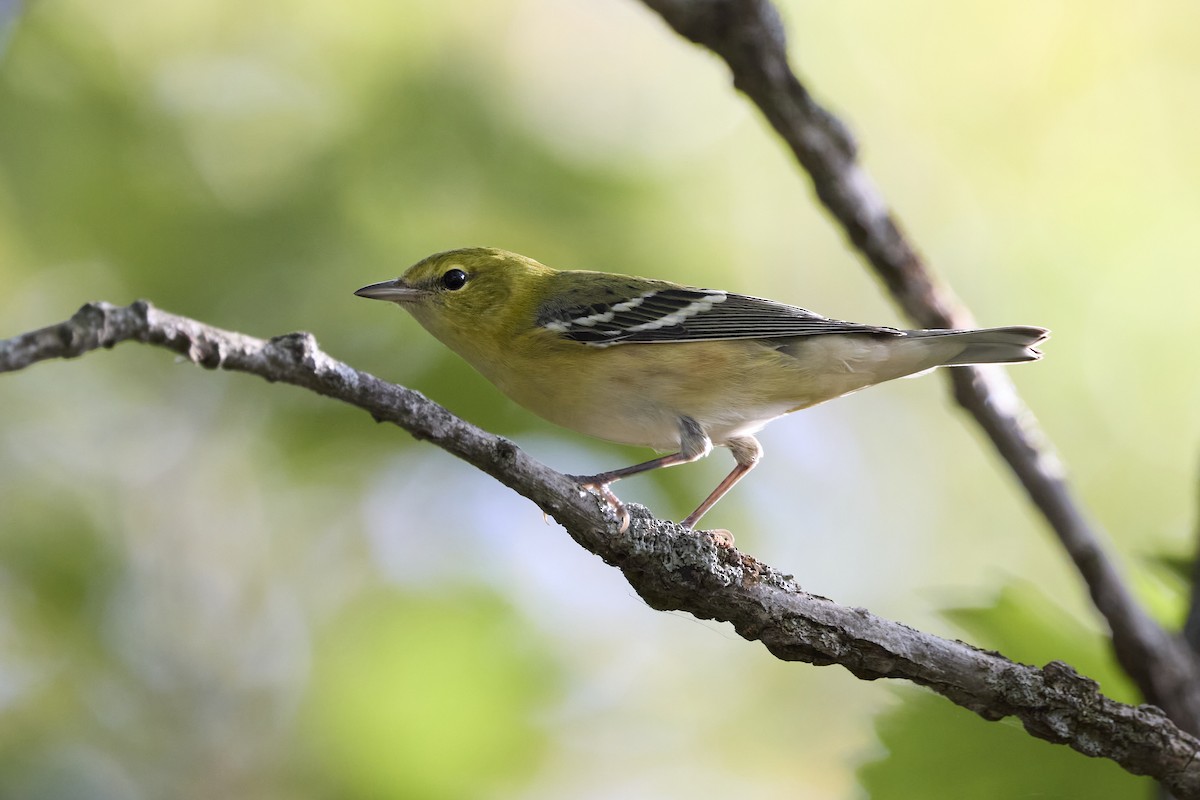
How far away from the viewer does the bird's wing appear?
4.68 m

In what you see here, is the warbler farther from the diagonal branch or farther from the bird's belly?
the diagonal branch

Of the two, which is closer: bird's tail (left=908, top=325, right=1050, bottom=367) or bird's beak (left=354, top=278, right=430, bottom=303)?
bird's tail (left=908, top=325, right=1050, bottom=367)

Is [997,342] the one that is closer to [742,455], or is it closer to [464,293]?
[742,455]

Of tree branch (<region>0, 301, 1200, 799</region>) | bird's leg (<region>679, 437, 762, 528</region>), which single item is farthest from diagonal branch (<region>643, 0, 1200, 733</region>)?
tree branch (<region>0, 301, 1200, 799</region>)

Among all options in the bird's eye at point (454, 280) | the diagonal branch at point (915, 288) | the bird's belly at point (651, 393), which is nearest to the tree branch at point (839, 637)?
the diagonal branch at point (915, 288)

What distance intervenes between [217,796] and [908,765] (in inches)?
120

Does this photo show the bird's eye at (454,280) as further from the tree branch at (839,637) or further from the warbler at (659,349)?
the tree branch at (839,637)

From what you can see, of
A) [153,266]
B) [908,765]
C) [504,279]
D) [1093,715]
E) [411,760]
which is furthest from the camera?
[504,279]

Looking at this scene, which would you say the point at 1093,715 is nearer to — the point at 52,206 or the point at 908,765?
the point at 908,765

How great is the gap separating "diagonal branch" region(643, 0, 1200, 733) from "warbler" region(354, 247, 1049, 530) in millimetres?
320

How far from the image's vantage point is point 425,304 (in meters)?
4.90

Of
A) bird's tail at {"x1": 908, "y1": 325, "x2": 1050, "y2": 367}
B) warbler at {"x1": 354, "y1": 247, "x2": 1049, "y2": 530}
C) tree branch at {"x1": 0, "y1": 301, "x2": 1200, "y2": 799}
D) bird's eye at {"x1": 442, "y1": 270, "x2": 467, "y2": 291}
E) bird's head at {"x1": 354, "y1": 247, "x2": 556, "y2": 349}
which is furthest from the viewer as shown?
bird's eye at {"x1": 442, "y1": 270, "x2": 467, "y2": 291}

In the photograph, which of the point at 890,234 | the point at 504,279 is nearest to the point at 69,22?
the point at 504,279

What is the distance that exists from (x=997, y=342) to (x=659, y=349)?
1.49m
